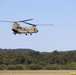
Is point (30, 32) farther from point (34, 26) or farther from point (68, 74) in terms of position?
point (68, 74)

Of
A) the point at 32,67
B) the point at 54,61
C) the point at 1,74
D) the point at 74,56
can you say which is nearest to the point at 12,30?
the point at 1,74

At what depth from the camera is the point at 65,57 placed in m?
121

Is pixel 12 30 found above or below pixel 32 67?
above

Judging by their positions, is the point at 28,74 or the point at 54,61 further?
the point at 54,61

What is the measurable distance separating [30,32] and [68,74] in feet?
32.6

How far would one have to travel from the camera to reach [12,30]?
4812 cm

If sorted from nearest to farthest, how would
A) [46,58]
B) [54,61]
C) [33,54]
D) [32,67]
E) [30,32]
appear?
[30,32], [32,67], [54,61], [46,58], [33,54]

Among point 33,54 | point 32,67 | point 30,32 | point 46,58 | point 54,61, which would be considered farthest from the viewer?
point 33,54

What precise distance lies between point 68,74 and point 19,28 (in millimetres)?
10653

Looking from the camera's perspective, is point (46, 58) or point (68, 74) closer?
point (68, 74)

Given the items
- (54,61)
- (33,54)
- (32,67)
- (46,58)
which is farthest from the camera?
(33,54)

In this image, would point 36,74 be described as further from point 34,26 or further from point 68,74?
point 34,26

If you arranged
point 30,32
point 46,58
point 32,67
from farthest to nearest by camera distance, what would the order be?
point 46,58
point 32,67
point 30,32

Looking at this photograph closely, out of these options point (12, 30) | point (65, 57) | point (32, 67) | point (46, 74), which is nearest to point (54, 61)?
point (65, 57)
